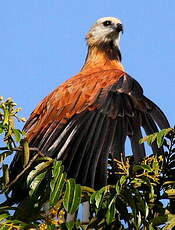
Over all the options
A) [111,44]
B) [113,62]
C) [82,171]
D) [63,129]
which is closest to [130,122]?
[63,129]

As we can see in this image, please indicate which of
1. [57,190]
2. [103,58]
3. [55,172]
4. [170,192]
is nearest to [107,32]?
[103,58]

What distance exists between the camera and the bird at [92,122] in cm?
446

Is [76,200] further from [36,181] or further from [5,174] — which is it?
[5,174]

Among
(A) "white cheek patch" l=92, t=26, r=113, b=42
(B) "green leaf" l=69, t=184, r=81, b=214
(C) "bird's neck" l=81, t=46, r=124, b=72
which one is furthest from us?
(A) "white cheek patch" l=92, t=26, r=113, b=42

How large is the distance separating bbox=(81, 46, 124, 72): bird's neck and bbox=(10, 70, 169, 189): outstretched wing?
1251mm

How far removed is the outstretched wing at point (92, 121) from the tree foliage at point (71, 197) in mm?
582

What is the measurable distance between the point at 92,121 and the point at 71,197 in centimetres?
202

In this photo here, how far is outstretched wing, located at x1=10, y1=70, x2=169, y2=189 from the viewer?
177 inches

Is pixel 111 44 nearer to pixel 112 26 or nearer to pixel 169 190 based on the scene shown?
pixel 112 26

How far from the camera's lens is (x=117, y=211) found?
3516 mm

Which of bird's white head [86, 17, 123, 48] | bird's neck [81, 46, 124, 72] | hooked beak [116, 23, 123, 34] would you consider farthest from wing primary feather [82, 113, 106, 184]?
bird's white head [86, 17, 123, 48]

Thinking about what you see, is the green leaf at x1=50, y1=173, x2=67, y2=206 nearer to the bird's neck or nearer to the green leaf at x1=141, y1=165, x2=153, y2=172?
the green leaf at x1=141, y1=165, x2=153, y2=172

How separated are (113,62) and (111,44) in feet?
1.87

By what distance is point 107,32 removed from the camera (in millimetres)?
8602
